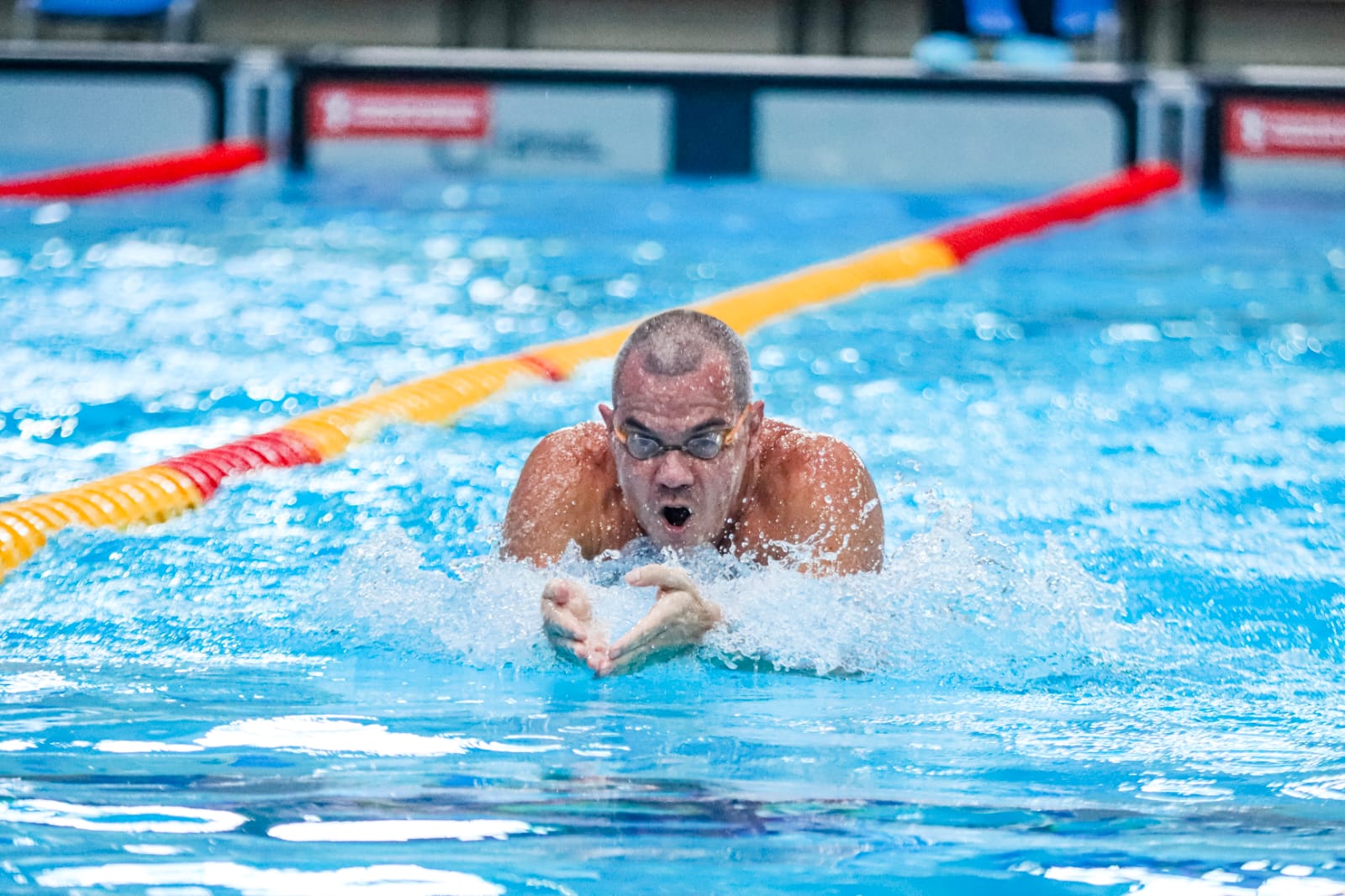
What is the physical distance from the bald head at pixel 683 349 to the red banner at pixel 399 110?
833 centimetres

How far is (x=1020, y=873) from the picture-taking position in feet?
6.91

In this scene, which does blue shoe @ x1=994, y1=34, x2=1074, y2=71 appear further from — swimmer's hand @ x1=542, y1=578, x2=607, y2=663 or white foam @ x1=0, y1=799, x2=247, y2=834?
white foam @ x1=0, y1=799, x2=247, y2=834

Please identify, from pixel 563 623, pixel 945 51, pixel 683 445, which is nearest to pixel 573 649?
pixel 563 623

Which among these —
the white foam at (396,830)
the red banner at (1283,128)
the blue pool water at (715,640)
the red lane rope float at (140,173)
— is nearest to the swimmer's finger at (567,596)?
the blue pool water at (715,640)

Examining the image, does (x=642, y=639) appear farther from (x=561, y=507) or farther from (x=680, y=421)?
(x=561, y=507)

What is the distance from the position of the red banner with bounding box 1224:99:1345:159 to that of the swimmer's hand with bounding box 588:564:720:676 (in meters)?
8.80

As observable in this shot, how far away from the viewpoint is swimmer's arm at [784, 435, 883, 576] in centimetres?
301

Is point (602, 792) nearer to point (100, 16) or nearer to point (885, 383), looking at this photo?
point (885, 383)

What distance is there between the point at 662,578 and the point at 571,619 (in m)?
0.15

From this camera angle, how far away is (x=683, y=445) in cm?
282

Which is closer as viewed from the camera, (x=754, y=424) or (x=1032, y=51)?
(x=754, y=424)

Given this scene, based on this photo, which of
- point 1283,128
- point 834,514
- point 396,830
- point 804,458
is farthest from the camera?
point 1283,128

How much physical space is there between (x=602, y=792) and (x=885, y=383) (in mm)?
3408

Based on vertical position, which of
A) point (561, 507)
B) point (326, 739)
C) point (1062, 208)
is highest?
point (1062, 208)
